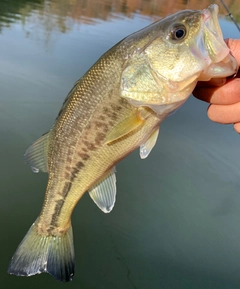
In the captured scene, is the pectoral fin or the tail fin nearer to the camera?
the pectoral fin

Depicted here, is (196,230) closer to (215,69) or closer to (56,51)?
(215,69)

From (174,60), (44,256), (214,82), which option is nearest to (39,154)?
(44,256)

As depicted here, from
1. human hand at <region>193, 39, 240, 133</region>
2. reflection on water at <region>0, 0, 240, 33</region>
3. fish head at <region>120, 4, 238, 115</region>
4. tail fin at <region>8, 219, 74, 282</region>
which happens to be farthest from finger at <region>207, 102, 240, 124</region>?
reflection on water at <region>0, 0, 240, 33</region>

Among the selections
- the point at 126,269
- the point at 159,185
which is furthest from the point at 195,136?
the point at 126,269

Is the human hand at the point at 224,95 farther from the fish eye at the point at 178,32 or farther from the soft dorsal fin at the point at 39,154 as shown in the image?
the soft dorsal fin at the point at 39,154

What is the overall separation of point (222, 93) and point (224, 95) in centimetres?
1

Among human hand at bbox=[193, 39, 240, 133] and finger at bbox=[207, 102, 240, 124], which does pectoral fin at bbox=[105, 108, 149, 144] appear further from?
finger at bbox=[207, 102, 240, 124]

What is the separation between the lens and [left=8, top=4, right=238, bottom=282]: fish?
5.41 ft

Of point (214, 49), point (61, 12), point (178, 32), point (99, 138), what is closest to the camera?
point (214, 49)

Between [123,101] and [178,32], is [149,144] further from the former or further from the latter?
[178,32]

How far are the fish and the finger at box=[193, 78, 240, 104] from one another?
159 millimetres

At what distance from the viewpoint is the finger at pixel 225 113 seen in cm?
195

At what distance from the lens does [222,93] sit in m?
1.86

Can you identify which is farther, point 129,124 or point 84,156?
point 84,156
